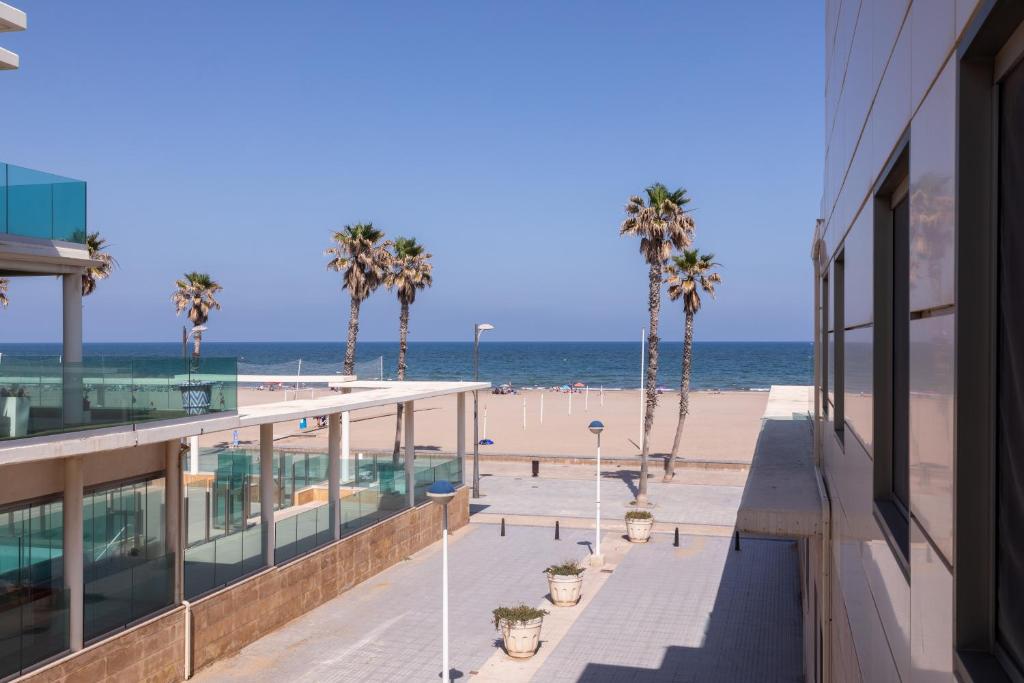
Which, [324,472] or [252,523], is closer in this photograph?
[252,523]

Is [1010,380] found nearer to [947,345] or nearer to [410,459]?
[947,345]

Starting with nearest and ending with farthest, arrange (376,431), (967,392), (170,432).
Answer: (967,392), (170,432), (376,431)

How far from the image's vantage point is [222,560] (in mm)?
18000

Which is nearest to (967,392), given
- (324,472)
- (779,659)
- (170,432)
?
(170,432)

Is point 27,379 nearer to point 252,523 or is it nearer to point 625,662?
point 252,523

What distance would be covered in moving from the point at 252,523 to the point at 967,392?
18.7 metres

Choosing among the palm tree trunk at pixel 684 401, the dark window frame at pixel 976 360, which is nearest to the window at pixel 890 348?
the dark window frame at pixel 976 360

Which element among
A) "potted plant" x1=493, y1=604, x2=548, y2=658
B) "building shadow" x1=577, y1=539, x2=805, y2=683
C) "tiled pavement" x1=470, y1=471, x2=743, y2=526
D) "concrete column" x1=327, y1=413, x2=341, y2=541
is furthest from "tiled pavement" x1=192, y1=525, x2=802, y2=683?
"tiled pavement" x1=470, y1=471, x2=743, y2=526

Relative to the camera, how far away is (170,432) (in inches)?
616

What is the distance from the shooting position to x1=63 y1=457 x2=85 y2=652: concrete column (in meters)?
14.2

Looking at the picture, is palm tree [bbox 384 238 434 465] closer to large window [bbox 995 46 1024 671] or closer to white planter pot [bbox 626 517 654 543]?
white planter pot [bbox 626 517 654 543]

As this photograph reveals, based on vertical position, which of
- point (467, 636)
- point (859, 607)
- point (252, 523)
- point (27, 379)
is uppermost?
point (27, 379)

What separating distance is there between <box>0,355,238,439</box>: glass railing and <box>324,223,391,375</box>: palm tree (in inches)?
850

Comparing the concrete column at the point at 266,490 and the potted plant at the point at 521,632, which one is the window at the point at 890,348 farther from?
the concrete column at the point at 266,490
